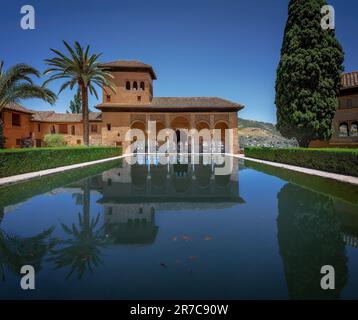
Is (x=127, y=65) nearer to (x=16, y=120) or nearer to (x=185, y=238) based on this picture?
(x=16, y=120)

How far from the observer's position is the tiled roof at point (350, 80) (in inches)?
953

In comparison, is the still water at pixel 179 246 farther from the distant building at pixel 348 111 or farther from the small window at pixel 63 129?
the small window at pixel 63 129

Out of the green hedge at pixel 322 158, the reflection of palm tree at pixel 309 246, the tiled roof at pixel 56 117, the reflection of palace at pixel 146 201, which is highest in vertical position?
the tiled roof at pixel 56 117

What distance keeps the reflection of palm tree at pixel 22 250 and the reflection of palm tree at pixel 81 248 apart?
20cm

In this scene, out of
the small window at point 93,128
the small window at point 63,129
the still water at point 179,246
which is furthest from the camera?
the small window at point 93,128

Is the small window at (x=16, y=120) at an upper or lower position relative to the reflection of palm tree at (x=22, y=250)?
upper

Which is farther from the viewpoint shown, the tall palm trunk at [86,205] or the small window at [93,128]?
the small window at [93,128]

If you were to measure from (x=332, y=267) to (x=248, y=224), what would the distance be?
70.6 inches

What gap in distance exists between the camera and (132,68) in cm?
3484

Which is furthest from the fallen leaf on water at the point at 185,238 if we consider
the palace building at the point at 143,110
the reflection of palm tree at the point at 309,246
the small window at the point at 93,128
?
the small window at the point at 93,128

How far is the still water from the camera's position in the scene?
2.65m

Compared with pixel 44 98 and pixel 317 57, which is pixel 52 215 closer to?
pixel 44 98

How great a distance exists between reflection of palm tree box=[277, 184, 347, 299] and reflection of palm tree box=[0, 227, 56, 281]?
308 cm

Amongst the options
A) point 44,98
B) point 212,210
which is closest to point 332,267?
point 212,210
